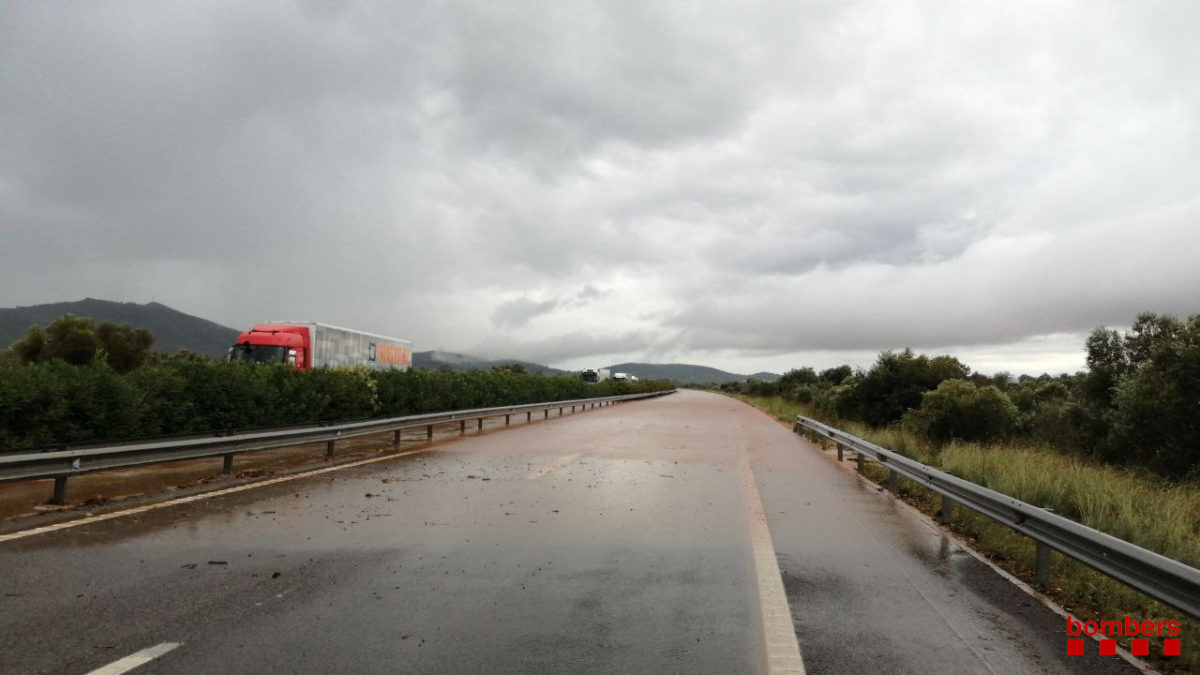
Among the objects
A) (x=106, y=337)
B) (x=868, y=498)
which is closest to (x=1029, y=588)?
(x=868, y=498)

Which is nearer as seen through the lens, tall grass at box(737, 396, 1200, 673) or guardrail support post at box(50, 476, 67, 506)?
tall grass at box(737, 396, 1200, 673)

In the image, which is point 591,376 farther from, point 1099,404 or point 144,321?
point 144,321

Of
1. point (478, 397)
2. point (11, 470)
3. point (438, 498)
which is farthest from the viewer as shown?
point (478, 397)

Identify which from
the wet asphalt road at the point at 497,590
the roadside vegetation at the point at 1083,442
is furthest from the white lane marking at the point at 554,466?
the roadside vegetation at the point at 1083,442

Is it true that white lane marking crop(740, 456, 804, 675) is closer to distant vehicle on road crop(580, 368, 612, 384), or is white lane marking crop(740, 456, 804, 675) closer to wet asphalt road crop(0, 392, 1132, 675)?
wet asphalt road crop(0, 392, 1132, 675)

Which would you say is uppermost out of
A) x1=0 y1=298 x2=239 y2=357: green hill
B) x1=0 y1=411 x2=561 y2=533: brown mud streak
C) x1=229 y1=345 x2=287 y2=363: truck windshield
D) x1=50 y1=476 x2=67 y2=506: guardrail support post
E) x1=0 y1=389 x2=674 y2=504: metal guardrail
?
x1=0 y1=298 x2=239 y2=357: green hill

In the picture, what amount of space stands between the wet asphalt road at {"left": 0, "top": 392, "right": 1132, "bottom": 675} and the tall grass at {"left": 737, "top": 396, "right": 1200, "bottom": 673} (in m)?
0.54

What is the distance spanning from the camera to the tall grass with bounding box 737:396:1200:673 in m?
5.59

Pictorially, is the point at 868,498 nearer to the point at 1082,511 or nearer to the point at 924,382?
the point at 1082,511

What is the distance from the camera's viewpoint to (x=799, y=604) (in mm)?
5262

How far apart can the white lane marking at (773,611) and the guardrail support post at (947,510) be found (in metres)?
2.45

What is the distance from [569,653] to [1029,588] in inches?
168

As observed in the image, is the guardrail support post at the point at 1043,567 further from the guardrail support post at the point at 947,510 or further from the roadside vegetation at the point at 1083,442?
the guardrail support post at the point at 947,510

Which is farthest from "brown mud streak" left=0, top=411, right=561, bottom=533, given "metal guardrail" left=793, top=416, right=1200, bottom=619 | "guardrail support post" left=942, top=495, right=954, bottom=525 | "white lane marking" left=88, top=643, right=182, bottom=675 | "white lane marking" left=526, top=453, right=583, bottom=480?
"guardrail support post" left=942, top=495, right=954, bottom=525
